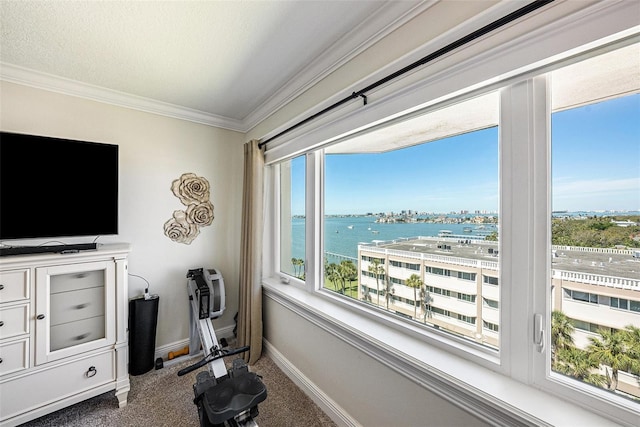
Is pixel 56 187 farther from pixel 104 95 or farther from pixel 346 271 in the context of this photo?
pixel 346 271

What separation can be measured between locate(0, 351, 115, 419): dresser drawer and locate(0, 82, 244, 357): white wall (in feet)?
2.20

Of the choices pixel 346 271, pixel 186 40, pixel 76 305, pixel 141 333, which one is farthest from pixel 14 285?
pixel 346 271

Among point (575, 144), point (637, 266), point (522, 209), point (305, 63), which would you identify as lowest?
point (637, 266)

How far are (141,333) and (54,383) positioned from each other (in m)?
0.58

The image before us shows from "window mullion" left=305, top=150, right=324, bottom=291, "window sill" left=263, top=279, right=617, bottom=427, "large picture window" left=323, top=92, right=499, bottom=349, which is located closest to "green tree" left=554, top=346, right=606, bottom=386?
"window sill" left=263, top=279, right=617, bottom=427

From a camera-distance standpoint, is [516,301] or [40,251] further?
[40,251]

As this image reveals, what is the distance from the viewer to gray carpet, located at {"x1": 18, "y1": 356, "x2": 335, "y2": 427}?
1653mm

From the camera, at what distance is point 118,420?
168 centimetres

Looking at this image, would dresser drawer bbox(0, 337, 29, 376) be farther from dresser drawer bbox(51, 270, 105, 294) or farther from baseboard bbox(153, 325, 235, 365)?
baseboard bbox(153, 325, 235, 365)

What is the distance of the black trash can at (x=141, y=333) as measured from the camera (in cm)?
214

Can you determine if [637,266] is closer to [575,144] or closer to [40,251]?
[575,144]

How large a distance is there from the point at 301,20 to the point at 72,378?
2789 millimetres

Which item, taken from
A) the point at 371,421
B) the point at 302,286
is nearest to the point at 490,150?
the point at 371,421

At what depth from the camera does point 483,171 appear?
1.18 meters
